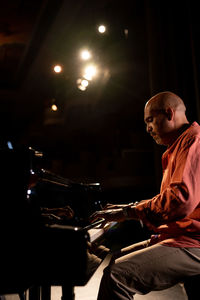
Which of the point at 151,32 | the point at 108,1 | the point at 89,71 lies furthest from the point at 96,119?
the point at 151,32

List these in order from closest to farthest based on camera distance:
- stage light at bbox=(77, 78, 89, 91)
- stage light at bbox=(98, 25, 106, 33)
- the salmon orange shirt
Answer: the salmon orange shirt → stage light at bbox=(98, 25, 106, 33) → stage light at bbox=(77, 78, 89, 91)

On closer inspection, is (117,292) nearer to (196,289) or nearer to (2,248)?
(196,289)

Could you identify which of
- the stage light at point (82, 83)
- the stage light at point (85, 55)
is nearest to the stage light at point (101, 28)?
the stage light at point (85, 55)

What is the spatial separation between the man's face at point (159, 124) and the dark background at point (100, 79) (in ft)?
5.84

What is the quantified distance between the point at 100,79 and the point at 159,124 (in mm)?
7342

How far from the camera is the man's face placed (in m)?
1.66

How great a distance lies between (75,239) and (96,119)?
8.87 m

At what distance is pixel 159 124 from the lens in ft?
5.49

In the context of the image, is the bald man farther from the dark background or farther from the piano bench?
the dark background

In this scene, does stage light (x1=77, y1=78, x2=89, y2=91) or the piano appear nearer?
the piano

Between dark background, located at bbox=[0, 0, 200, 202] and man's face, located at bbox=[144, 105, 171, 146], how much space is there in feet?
5.84

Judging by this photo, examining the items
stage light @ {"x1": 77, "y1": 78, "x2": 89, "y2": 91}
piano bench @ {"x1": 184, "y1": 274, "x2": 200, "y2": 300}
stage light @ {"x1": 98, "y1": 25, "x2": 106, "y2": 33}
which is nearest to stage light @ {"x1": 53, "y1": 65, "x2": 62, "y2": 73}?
stage light @ {"x1": 77, "y1": 78, "x2": 89, "y2": 91}

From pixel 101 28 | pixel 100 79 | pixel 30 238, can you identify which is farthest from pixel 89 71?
pixel 30 238

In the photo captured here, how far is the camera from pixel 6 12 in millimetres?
5371
